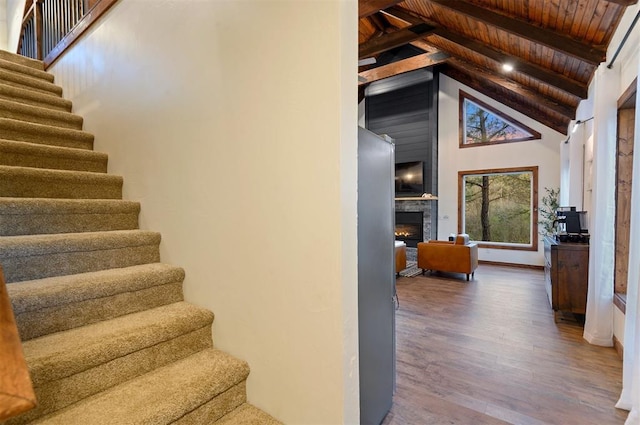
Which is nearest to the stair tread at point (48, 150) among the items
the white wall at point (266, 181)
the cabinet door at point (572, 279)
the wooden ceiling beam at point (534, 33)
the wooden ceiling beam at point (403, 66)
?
the white wall at point (266, 181)

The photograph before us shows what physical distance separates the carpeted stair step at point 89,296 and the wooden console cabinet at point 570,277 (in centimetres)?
396

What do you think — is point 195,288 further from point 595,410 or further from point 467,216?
point 467,216

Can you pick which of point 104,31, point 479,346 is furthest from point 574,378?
point 104,31

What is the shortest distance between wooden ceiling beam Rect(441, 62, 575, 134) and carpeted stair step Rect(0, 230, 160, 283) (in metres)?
6.38

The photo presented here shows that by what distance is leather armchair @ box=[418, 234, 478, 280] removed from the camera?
5.10 m

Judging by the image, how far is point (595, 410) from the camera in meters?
1.91

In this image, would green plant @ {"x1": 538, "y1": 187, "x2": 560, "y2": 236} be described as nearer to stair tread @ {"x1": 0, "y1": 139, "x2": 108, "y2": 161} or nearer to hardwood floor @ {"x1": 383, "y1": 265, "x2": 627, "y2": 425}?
hardwood floor @ {"x1": 383, "y1": 265, "x2": 627, "y2": 425}

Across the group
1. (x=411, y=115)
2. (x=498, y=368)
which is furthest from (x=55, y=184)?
(x=411, y=115)

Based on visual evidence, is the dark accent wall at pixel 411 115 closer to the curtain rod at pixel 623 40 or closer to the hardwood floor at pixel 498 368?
the hardwood floor at pixel 498 368

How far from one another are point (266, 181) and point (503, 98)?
719cm

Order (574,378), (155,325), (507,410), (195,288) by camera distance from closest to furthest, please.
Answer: (155,325) < (195,288) < (507,410) < (574,378)

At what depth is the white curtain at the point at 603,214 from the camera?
270cm

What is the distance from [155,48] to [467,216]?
7313 millimetres

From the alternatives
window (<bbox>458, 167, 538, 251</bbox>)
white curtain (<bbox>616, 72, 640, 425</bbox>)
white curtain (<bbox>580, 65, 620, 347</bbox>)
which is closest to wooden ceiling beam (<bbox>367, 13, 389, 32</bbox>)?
window (<bbox>458, 167, 538, 251</bbox>)
